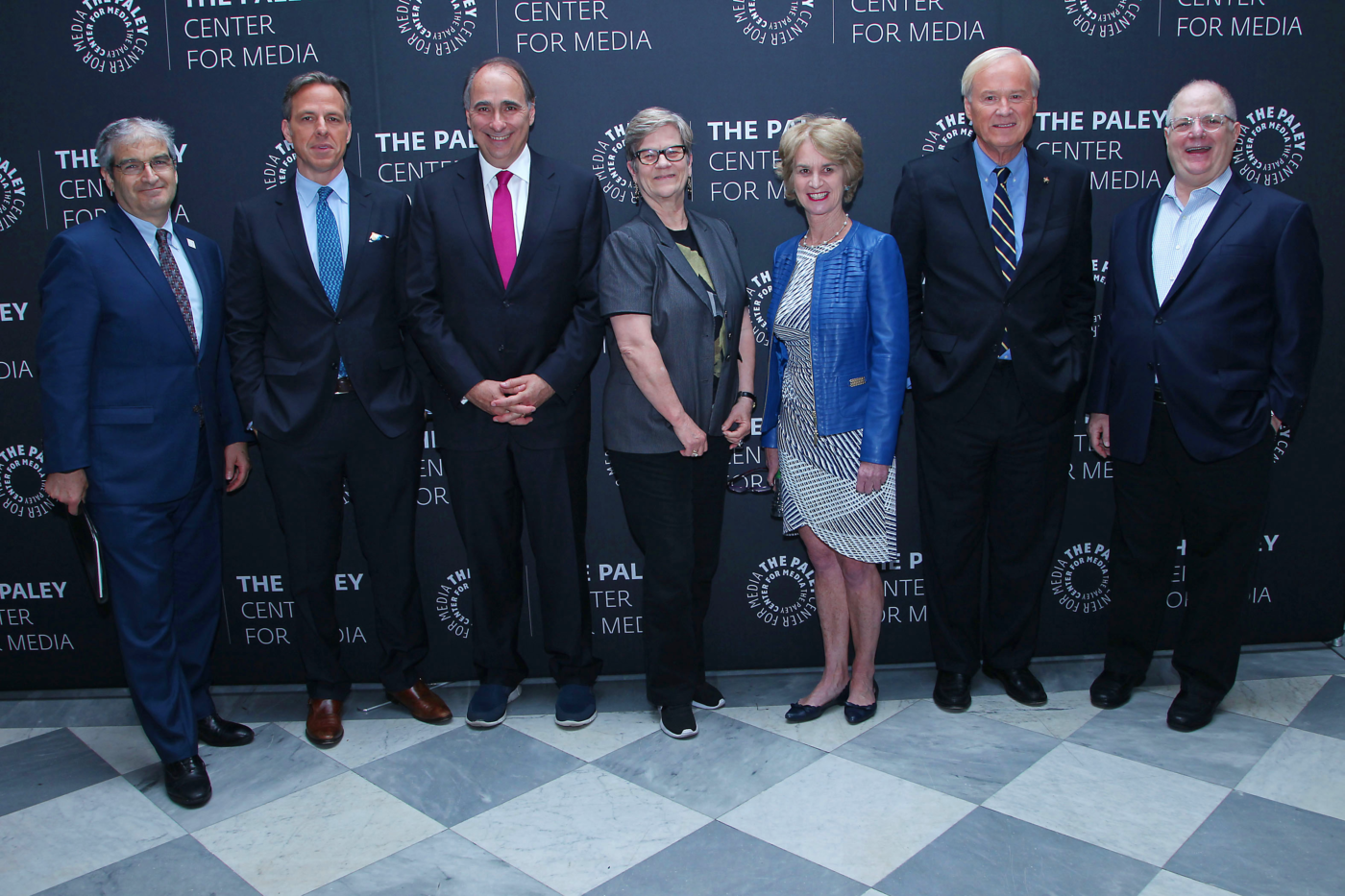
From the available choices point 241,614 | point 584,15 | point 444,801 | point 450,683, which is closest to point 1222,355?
point 584,15

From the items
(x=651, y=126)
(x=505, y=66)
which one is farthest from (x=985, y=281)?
(x=505, y=66)

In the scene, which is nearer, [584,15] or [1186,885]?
[1186,885]

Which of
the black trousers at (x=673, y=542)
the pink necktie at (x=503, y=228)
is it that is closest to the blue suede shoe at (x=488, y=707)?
the black trousers at (x=673, y=542)

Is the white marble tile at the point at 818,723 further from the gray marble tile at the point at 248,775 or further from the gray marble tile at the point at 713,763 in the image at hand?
the gray marble tile at the point at 248,775

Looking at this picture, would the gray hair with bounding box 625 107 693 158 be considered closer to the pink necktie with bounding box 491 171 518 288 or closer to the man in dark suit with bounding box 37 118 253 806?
the pink necktie with bounding box 491 171 518 288

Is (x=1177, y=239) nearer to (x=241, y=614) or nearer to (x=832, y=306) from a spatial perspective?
(x=832, y=306)

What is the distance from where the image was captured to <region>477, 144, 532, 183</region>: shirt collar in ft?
9.58

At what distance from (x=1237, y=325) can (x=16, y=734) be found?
4.24m

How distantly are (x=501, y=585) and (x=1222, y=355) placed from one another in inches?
93.2

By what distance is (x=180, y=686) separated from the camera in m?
2.76

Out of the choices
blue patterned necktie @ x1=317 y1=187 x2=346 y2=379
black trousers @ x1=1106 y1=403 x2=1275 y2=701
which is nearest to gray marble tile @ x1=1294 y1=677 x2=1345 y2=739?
black trousers @ x1=1106 y1=403 x2=1275 y2=701

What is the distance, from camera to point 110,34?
10.6ft

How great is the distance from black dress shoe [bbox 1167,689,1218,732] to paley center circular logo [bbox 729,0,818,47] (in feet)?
8.50

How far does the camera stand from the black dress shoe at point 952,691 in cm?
311
